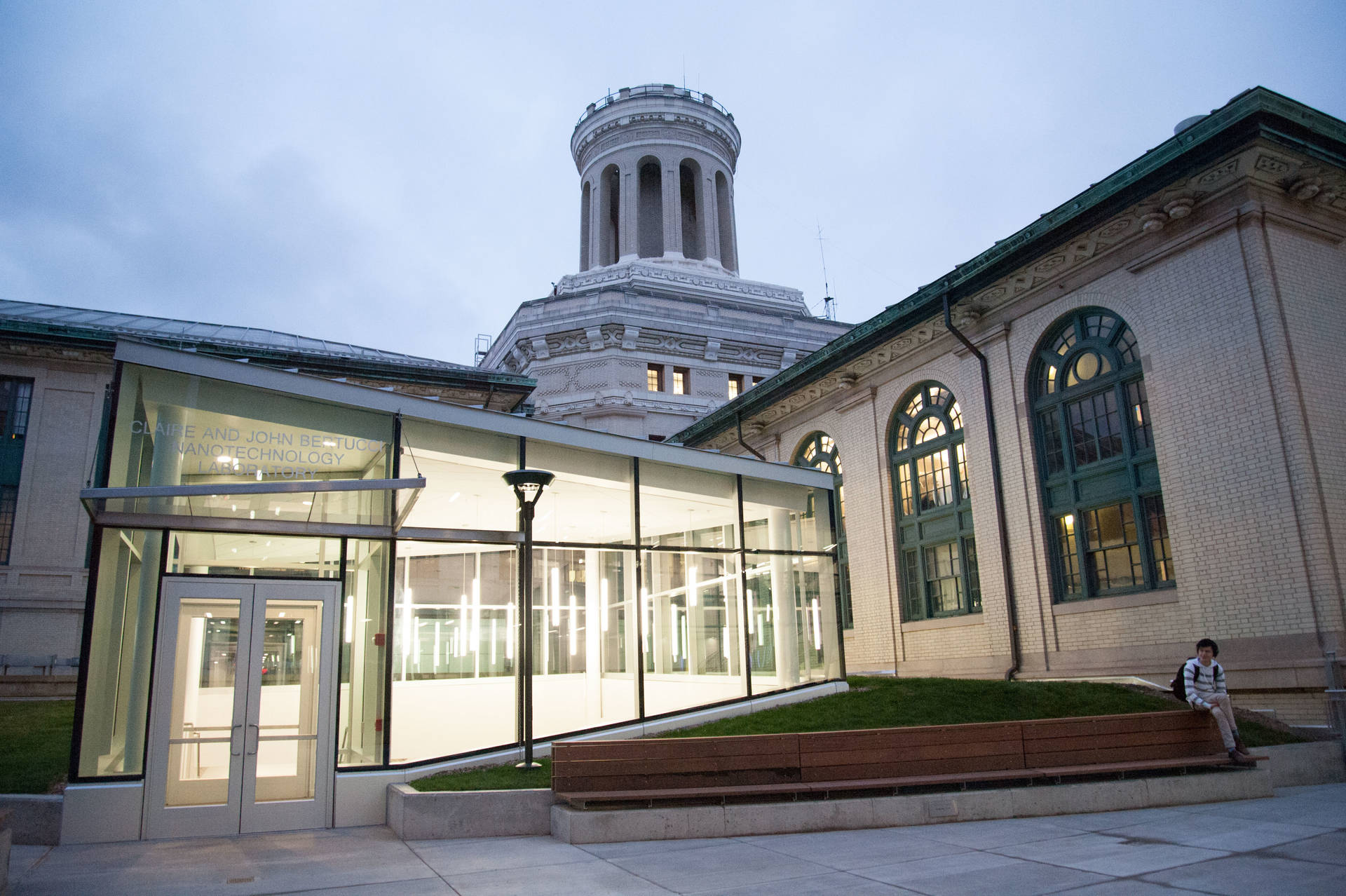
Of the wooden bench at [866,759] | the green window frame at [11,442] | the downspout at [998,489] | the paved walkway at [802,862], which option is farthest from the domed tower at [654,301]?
the paved walkway at [802,862]

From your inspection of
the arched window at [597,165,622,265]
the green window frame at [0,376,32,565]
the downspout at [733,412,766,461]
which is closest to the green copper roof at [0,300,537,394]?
the green window frame at [0,376,32,565]

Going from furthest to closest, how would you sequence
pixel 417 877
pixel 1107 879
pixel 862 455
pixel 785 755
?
pixel 862 455 < pixel 785 755 < pixel 417 877 < pixel 1107 879

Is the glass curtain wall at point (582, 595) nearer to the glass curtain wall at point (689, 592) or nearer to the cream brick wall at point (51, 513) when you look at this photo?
the glass curtain wall at point (689, 592)

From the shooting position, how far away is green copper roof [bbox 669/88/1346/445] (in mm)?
14867

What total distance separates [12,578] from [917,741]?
2712cm

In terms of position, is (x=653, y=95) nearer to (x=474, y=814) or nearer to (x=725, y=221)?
(x=725, y=221)

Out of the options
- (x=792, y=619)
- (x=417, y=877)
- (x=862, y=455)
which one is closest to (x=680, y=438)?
(x=862, y=455)

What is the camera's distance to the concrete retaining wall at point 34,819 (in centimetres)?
1061

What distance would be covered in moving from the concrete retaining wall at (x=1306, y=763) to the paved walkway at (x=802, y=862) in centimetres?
193

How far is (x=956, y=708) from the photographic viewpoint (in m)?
15.2

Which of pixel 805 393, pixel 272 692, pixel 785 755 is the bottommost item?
pixel 785 755

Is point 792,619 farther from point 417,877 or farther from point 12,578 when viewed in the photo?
point 12,578

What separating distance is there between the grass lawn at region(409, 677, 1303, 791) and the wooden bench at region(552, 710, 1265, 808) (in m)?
1.89

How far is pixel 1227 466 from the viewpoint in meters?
15.9
